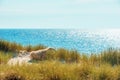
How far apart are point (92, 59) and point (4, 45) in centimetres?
Answer: 559

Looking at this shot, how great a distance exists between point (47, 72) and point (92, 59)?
395 cm

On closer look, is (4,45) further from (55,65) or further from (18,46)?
(55,65)

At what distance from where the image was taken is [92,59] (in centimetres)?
1219

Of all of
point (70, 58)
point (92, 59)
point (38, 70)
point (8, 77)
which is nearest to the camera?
point (8, 77)

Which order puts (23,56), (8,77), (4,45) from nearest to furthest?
1. (8,77)
2. (23,56)
3. (4,45)

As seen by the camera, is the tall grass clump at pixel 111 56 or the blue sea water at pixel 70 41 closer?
the tall grass clump at pixel 111 56

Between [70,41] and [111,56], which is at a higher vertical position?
[111,56]

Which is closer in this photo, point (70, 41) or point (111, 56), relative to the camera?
point (111, 56)

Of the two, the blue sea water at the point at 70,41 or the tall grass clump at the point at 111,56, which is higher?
the tall grass clump at the point at 111,56

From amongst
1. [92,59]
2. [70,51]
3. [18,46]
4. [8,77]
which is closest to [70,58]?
[70,51]

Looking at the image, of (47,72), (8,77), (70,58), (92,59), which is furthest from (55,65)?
(70,58)

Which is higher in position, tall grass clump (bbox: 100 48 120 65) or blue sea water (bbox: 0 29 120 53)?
tall grass clump (bbox: 100 48 120 65)

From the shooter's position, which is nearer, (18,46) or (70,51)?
(70,51)

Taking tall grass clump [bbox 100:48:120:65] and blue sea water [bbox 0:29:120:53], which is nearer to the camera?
tall grass clump [bbox 100:48:120:65]
